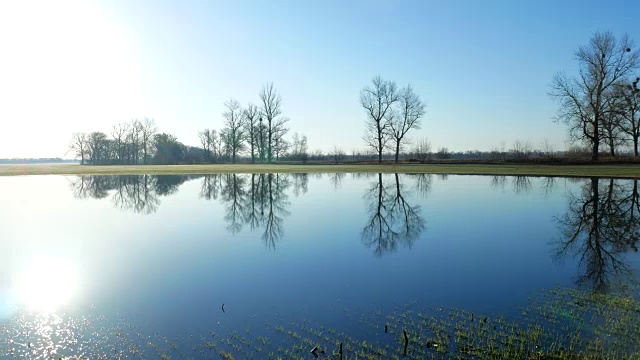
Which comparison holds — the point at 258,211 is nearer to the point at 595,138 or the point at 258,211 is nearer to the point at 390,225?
the point at 390,225

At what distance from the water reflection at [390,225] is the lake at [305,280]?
0.10 m

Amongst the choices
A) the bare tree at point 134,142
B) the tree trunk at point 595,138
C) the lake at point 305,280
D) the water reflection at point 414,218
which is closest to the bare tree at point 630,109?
the tree trunk at point 595,138

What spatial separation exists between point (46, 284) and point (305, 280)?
17.2 feet

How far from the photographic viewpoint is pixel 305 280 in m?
7.79

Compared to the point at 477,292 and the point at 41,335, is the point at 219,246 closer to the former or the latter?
the point at 41,335

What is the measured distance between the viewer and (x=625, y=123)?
48469 millimetres

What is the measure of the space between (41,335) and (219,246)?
541 centimetres

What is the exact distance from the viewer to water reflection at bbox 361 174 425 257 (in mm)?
11070

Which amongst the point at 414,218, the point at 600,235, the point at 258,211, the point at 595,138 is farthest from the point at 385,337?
the point at 595,138

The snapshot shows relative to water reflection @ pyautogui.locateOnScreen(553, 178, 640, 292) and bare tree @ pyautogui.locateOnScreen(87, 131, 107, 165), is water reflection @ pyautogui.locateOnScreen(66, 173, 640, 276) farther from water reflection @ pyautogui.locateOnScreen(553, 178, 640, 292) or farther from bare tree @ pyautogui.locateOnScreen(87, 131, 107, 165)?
bare tree @ pyautogui.locateOnScreen(87, 131, 107, 165)

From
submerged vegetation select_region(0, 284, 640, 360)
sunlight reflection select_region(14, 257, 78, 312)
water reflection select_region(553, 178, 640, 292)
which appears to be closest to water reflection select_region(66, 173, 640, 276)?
water reflection select_region(553, 178, 640, 292)

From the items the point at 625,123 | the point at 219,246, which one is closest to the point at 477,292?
the point at 219,246

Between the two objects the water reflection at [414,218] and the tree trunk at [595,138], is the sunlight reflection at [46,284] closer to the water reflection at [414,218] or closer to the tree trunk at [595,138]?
the water reflection at [414,218]

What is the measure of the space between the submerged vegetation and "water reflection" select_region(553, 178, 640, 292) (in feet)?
6.70
